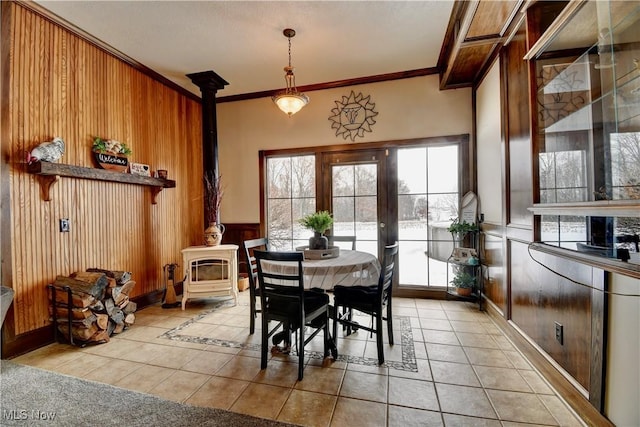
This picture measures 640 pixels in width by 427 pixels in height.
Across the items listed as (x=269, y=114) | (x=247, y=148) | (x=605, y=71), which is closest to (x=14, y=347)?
(x=247, y=148)

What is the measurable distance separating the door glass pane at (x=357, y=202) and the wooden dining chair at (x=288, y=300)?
198 centimetres

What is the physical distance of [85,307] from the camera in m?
2.50

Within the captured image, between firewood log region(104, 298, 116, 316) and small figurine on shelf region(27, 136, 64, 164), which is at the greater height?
small figurine on shelf region(27, 136, 64, 164)

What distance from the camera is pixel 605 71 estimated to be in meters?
1.57

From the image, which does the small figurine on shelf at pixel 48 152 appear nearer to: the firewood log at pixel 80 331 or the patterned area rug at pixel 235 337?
the firewood log at pixel 80 331

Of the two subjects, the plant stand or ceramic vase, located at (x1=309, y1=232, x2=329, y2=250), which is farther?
the plant stand

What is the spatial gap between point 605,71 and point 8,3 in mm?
4519

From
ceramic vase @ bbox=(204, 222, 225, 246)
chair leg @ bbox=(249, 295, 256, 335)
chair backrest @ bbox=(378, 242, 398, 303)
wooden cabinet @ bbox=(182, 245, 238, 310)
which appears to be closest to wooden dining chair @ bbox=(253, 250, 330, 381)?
chair backrest @ bbox=(378, 242, 398, 303)

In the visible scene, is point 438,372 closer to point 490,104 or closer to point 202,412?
point 202,412

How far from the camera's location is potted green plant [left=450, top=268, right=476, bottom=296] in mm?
3465

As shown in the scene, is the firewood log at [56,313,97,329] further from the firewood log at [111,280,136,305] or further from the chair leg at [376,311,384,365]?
the chair leg at [376,311,384,365]

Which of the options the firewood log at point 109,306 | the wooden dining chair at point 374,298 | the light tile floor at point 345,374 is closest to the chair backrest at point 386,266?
the wooden dining chair at point 374,298

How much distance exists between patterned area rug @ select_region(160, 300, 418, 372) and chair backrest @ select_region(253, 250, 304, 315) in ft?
2.16

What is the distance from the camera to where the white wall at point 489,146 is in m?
2.93
